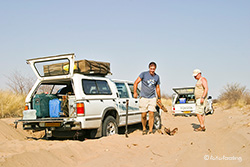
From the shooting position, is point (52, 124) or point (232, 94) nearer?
point (52, 124)

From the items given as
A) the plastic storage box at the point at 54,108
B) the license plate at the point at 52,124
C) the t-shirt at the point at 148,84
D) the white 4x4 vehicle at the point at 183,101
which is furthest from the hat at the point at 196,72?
the white 4x4 vehicle at the point at 183,101

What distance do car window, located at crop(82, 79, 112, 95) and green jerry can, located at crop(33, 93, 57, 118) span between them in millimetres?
1190

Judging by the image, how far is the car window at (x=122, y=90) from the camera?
8.67 m

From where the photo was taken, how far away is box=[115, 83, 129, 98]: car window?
28.5 ft

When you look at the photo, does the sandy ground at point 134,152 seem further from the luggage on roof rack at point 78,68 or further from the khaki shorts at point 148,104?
the luggage on roof rack at point 78,68

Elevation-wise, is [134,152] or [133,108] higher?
[133,108]

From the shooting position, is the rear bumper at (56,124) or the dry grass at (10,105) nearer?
the rear bumper at (56,124)

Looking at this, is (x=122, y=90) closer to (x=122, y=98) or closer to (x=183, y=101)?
(x=122, y=98)

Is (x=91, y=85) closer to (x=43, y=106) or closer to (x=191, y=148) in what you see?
(x=43, y=106)

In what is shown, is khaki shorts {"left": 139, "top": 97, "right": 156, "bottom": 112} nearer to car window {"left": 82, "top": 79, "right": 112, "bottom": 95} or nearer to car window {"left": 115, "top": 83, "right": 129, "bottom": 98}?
car window {"left": 115, "top": 83, "right": 129, "bottom": 98}

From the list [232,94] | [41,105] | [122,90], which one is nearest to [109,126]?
[122,90]

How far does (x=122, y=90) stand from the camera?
8.84m

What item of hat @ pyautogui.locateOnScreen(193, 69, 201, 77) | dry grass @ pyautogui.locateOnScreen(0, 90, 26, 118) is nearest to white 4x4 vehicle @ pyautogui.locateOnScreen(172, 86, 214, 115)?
hat @ pyautogui.locateOnScreen(193, 69, 201, 77)

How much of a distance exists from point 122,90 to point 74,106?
235 centimetres
